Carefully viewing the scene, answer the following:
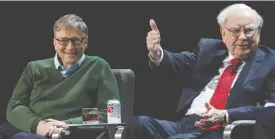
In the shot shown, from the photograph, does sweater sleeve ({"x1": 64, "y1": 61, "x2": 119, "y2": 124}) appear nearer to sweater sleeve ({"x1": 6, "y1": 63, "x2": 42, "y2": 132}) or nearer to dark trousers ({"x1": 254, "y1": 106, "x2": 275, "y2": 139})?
sweater sleeve ({"x1": 6, "y1": 63, "x2": 42, "y2": 132})

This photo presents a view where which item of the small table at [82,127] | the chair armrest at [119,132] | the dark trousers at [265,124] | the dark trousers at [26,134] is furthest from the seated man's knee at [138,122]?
the dark trousers at [265,124]

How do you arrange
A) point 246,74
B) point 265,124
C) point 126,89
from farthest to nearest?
point 126,89
point 246,74
point 265,124

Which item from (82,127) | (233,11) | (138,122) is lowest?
(82,127)

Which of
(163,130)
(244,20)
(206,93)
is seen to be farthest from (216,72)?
(163,130)

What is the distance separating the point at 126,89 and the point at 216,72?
0.77 metres

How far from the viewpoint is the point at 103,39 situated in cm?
654

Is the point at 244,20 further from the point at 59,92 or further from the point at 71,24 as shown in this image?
the point at 59,92

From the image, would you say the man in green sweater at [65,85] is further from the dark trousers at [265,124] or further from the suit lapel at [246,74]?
the dark trousers at [265,124]

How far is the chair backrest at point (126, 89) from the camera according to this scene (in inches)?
238

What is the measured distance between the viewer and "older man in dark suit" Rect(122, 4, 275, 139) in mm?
5254

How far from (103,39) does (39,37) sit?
56cm

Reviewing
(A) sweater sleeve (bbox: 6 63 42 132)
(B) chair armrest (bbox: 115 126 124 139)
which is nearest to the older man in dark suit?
(B) chair armrest (bbox: 115 126 124 139)

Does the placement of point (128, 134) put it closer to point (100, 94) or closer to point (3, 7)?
point (100, 94)

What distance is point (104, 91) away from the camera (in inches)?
227
